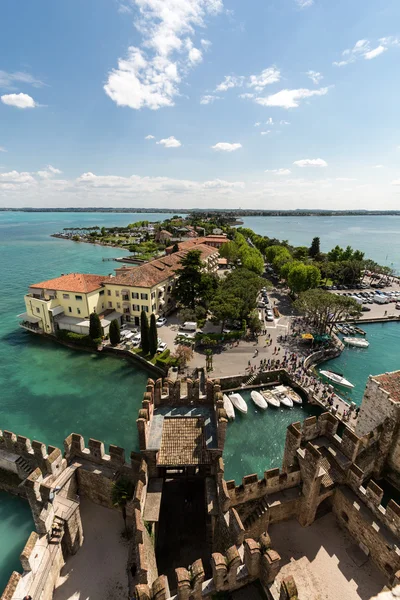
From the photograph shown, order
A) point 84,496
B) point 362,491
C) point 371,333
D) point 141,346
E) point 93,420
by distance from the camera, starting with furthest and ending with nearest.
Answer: point 371,333, point 141,346, point 93,420, point 84,496, point 362,491

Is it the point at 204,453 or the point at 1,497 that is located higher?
the point at 204,453

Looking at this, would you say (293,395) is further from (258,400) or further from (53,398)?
(53,398)

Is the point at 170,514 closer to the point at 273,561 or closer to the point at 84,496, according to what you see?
the point at 84,496

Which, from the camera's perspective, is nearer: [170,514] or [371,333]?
[170,514]

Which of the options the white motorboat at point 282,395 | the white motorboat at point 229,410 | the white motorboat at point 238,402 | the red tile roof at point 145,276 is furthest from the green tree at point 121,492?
the red tile roof at point 145,276

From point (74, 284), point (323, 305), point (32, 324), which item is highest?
point (74, 284)

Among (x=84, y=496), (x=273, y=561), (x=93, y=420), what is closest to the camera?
(x=273, y=561)

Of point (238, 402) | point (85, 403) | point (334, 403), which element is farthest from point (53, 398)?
point (334, 403)

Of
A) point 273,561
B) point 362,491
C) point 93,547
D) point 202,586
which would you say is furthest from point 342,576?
point 93,547
